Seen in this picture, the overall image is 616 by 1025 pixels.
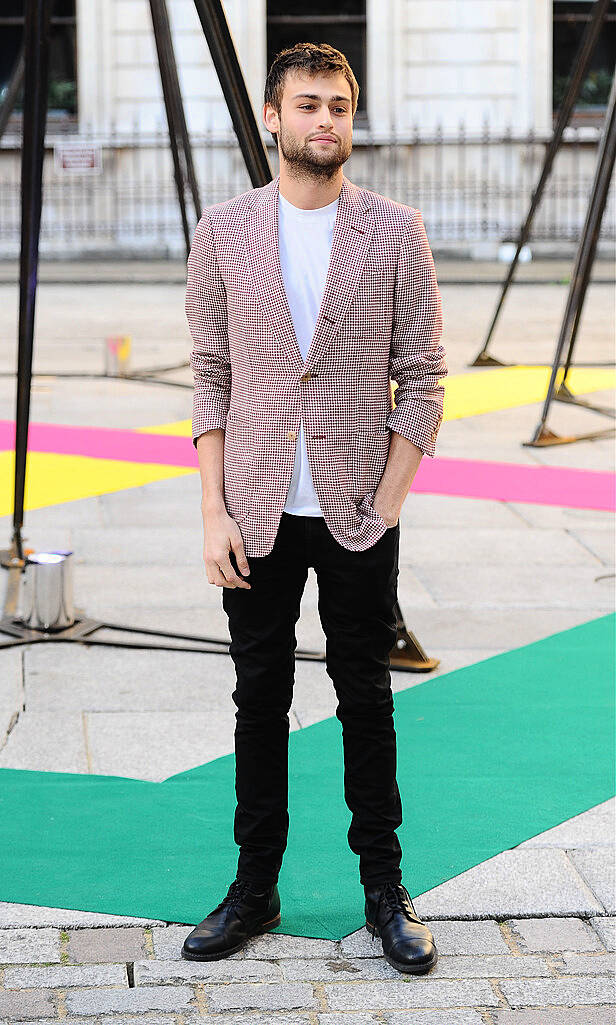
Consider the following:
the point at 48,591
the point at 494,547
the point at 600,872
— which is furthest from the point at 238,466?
the point at 494,547

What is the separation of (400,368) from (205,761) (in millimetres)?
1729

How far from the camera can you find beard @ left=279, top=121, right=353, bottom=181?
3043 millimetres

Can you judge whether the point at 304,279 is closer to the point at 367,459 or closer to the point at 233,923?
the point at 367,459

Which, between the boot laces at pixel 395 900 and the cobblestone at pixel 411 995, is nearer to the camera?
the cobblestone at pixel 411 995

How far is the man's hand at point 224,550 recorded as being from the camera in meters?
3.16

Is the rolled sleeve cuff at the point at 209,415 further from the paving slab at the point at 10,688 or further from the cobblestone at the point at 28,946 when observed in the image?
the paving slab at the point at 10,688

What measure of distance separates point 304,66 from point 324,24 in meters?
24.8

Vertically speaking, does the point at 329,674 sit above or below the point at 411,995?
above

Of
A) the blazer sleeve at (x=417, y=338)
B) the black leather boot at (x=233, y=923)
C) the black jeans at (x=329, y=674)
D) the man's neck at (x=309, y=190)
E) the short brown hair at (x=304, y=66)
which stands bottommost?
the black leather boot at (x=233, y=923)

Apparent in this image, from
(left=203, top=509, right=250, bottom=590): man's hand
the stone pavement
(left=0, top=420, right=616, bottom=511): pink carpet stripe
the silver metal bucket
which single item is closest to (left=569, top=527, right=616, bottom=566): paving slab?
the stone pavement

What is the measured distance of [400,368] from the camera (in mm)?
3199

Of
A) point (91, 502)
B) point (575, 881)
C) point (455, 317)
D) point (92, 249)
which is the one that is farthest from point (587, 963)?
point (92, 249)

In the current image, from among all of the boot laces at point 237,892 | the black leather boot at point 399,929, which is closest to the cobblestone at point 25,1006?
the boot laces at point 237,892

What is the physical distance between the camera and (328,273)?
3.11 m
